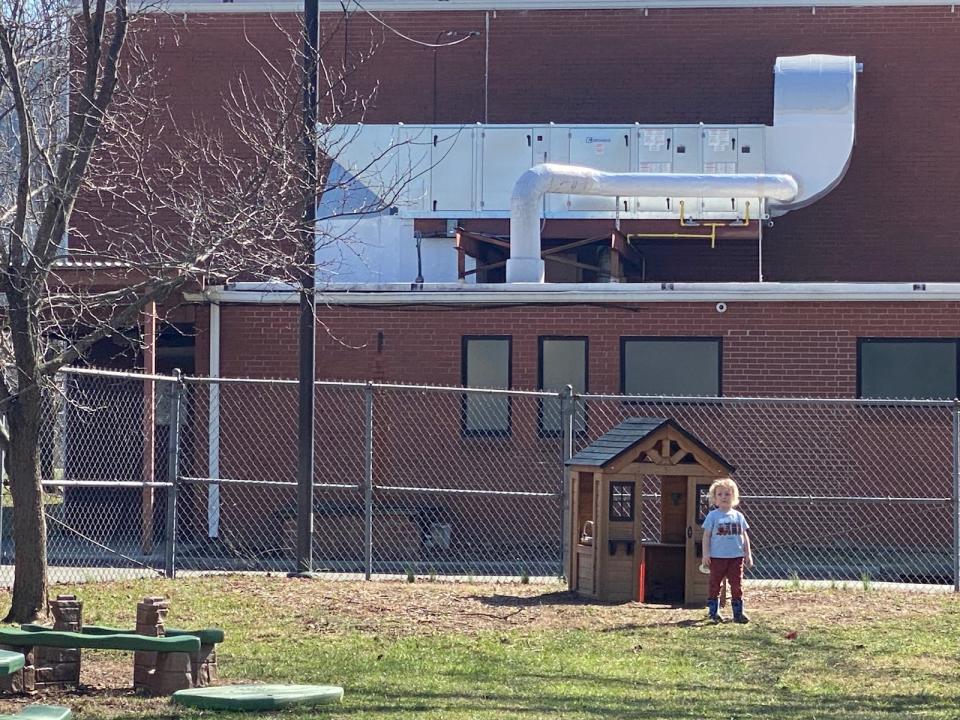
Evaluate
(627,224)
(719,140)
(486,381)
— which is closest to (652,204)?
(627,224)

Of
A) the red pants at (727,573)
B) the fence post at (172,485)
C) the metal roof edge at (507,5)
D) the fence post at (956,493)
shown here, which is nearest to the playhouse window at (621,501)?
the red pants at (727,573)

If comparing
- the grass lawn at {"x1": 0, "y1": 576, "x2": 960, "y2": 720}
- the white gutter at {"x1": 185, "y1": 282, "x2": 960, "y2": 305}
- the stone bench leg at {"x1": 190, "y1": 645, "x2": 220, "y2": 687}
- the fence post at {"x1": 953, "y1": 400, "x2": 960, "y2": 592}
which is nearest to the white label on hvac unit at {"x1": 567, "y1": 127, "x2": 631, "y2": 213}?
the white gutter at {"x1": 185, "y1": 282, "x2": 960, "y2": 305}

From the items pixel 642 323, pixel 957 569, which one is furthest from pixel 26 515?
pixel 642 323

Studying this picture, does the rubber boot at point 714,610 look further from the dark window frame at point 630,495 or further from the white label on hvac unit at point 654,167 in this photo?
the white label on hvac unit at point 654,167

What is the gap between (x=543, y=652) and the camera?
8.91 meters

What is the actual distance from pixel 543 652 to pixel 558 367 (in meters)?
8.51

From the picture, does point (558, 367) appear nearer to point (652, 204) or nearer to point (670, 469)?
point (652, 204)

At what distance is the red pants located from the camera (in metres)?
10.4

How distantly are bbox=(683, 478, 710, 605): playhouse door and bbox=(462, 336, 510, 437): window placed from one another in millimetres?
5899

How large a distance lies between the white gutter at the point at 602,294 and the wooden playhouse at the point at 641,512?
18.3 feet

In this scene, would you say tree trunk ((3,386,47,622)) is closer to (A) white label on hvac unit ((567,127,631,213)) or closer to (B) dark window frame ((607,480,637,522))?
(B) dark window frame ((607,480,637,522))

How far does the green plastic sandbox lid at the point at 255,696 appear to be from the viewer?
682cm

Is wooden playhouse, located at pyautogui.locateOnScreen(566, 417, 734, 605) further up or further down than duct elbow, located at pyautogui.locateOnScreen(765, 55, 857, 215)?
further down

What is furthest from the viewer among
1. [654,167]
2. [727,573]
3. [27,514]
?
[654,167]
